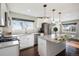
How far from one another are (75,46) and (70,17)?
1.38 feet

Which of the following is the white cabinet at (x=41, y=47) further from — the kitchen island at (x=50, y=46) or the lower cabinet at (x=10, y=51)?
the lower cabinet at (x=10, y=51)

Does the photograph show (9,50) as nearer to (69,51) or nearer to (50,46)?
(50,46)

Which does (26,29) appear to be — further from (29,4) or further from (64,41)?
(64,41)

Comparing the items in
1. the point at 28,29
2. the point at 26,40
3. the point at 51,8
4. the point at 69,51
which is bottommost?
the point at 69,51

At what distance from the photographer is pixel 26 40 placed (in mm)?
1351

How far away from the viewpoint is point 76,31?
44.1 inches

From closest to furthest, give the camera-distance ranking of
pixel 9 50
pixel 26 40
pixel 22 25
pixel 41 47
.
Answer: pixel 9 50, pixel 22 25, pixel 26 40, pixel 41 47

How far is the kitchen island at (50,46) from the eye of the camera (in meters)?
1.24

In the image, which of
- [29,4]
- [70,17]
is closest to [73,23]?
[70,17]

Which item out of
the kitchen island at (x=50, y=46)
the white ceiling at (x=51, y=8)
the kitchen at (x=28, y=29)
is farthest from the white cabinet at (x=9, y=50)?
the white ceiling at (x=51, y=8)

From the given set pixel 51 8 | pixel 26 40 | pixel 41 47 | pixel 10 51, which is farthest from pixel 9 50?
pixel 51 8

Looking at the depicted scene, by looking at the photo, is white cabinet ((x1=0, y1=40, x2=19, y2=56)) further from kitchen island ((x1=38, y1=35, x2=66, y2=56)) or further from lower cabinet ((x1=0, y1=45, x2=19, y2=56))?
kitchen island ((x1=38, y1=35, x2=66, y2=56))

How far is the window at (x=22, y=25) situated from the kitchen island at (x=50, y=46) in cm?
24

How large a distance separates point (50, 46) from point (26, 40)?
0.43 m
